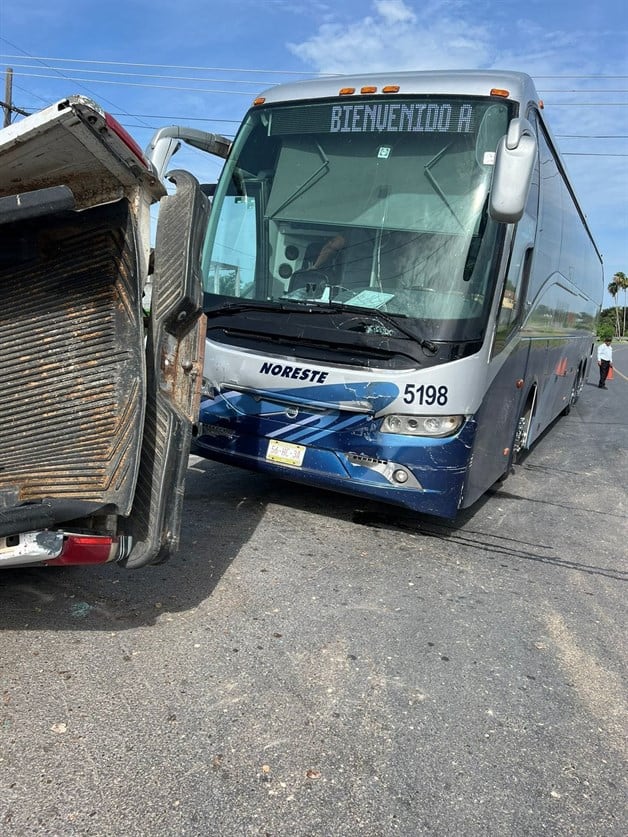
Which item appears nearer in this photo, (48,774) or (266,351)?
(48,774)

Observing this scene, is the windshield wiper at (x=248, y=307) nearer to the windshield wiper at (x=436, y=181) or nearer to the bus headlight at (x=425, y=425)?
the bus headlight at (x=425, y=425)

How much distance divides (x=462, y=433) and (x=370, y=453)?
0.64 metres

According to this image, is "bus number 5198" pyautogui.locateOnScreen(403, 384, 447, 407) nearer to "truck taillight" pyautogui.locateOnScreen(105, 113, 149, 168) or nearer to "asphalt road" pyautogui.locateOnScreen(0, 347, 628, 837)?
"asphalt road" pyautogui.locateOnScreen(0, 347, 628, 837)

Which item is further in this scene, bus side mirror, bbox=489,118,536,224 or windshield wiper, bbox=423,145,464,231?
windshield wiper, bbox=423,145,464,231

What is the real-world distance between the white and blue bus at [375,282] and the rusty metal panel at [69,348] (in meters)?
1.79

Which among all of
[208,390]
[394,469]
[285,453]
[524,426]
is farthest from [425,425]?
[524,426]

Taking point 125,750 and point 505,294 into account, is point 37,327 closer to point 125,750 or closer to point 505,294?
point 125,750

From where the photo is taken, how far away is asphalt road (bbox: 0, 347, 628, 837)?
2410 mm

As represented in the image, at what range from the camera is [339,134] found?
5.43 metres

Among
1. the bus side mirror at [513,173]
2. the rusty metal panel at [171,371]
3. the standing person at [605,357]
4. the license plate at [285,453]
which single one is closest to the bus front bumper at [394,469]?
the license plate at [285,453]

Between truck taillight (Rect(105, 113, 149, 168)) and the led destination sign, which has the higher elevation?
the led destination sign

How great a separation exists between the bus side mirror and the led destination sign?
667 mm

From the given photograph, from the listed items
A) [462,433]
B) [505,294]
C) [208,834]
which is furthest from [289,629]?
[505,294]

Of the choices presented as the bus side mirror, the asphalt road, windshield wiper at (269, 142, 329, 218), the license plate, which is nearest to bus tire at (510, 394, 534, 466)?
the asphalt road
